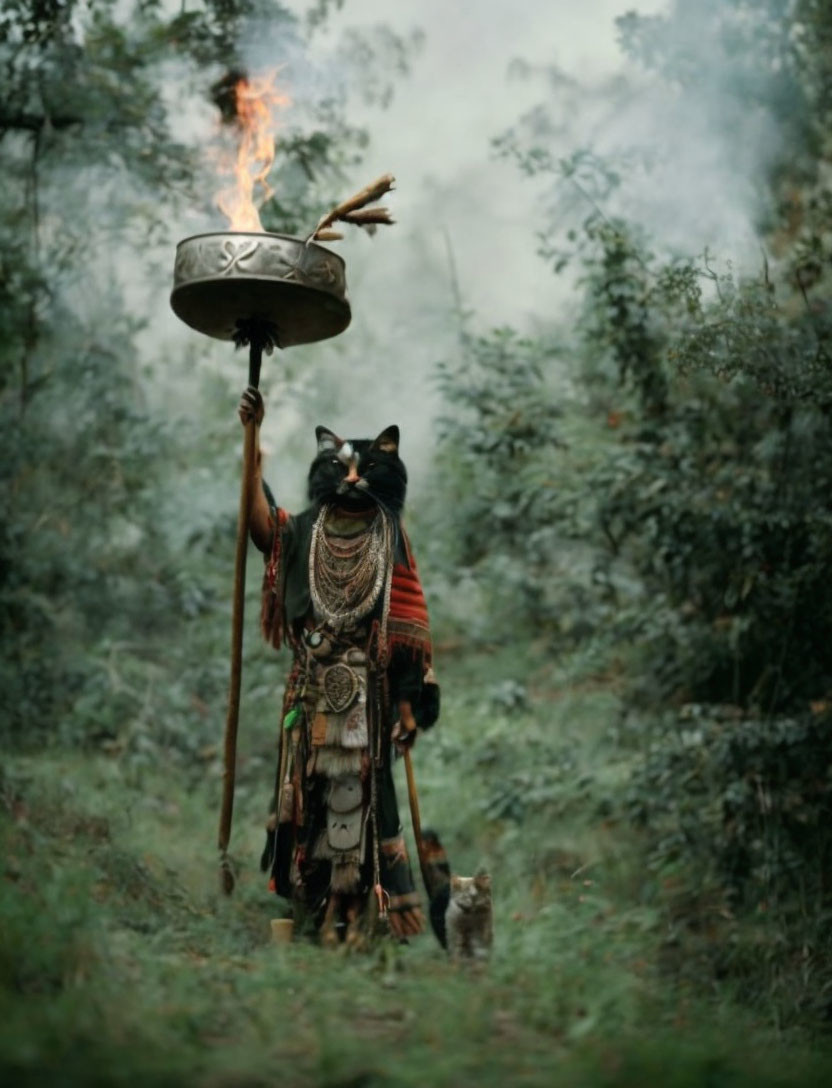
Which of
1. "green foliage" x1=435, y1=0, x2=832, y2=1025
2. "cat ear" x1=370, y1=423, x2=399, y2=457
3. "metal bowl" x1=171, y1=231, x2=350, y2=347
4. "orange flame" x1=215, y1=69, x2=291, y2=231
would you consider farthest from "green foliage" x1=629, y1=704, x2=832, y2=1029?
"orange flame" x1=215, y1=69, x2=291, y2=231

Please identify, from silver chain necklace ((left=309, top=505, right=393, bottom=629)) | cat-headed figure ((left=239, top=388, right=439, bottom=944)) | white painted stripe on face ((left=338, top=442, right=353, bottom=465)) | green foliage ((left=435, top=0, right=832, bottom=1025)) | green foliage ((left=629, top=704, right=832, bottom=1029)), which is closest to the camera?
cat-headed figure ((left=239, top=388, right=439, bottom=944))

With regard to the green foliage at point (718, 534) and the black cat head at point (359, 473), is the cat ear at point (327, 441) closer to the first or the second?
the black cat head at point (359, 473)

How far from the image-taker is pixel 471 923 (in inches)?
177

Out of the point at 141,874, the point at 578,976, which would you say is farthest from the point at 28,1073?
the point at 141,874

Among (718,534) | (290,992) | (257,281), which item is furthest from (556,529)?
(290,992)

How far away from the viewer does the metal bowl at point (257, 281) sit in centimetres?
484

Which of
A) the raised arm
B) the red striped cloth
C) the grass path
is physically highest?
the raised arm

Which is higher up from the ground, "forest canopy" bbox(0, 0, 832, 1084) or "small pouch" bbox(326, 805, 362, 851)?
"forest canopy" bbox(0, 0, 832, 1084)

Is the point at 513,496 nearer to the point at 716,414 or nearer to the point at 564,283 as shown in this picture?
the point at 716,414

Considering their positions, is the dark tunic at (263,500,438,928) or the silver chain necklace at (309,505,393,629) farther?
the silver chain necklace at (309,505,393,629)

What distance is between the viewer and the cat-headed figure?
16.8ft

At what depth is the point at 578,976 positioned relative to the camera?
383 cm

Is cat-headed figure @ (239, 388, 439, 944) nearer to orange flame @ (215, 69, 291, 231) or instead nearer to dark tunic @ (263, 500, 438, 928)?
dark tunic @ (263, 500, 438, 928)

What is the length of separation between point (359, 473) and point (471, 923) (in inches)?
80.5
